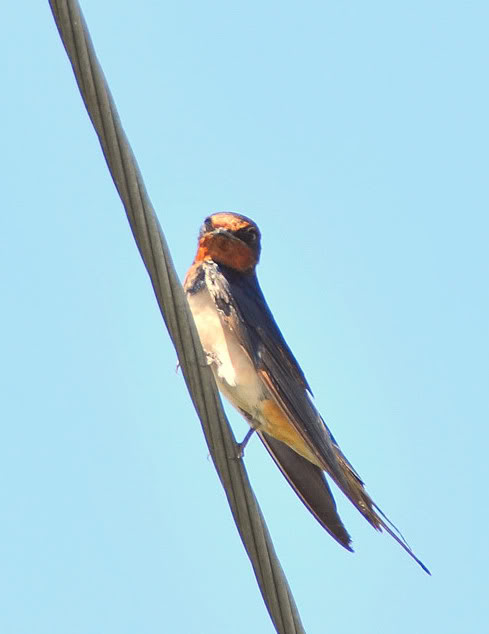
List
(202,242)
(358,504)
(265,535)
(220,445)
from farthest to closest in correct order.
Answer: (202,242), (358,504), (220,445), (265,535)

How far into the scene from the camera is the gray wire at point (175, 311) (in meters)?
2.19

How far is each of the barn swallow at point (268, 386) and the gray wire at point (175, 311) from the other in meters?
0.80

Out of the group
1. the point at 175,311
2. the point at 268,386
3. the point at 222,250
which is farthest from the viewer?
the point at 222,250

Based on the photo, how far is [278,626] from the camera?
7.76 feet

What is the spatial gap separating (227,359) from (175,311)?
1246mm

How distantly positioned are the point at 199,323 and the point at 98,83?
1652 millimetres

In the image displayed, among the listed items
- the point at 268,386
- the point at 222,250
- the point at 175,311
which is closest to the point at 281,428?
the point at 268,386

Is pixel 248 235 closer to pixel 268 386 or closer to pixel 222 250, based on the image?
pixel 222 250

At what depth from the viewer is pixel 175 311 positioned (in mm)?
2461

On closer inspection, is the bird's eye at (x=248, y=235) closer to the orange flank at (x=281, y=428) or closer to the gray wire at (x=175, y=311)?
the orange flank at (x=281, y=428)

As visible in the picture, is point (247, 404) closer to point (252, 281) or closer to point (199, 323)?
point (199, 323)

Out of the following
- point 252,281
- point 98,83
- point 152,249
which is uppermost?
Result: point 252,281

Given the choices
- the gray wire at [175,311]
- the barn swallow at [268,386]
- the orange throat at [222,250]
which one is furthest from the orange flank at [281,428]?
the gray wire at [175,311]

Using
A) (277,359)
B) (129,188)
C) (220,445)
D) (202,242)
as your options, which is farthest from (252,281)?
(129,188)
